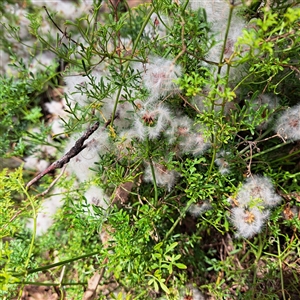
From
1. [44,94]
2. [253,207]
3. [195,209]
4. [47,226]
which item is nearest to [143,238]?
[195,209]

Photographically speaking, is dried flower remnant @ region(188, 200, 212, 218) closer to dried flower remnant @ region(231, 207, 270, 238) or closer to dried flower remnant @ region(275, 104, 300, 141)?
dried flower remnant @ region(231, 207, 270, 238)

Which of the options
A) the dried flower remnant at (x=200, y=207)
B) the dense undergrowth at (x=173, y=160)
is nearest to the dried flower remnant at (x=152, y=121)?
the dense undergrowth at (x=173, y=160)

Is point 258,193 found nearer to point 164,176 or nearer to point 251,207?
point 251,207

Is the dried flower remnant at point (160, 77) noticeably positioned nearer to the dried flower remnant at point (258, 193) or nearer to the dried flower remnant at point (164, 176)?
the dried flower remnant at point (164, 176)

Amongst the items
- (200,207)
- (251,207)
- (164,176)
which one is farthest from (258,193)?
→ (164,176)

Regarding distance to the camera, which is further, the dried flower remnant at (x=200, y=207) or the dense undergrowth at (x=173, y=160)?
the dried flower remnant at (x=200, y=207)

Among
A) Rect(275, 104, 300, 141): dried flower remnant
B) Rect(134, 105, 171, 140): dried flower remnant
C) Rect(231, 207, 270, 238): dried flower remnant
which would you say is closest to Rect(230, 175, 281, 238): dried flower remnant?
Rect(231, 207, 270, 238): dried flower remnant

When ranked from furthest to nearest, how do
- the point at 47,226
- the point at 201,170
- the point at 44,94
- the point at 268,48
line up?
the point at 44,94, the point at 47,226, the point at 201,170, the point at 268,48

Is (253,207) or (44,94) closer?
(253,207)

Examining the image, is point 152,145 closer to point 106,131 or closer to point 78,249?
point 106,131
